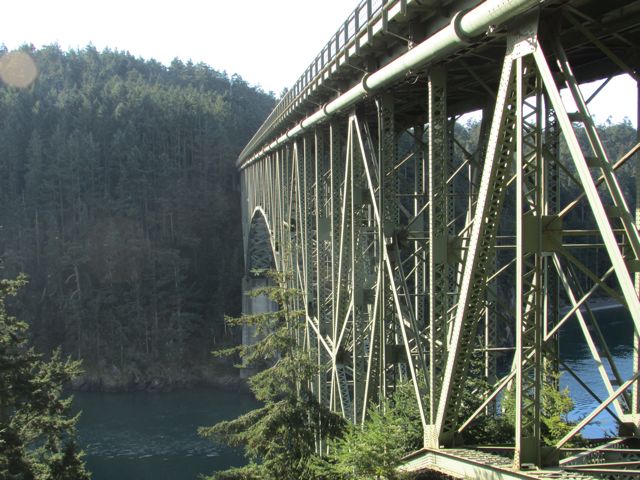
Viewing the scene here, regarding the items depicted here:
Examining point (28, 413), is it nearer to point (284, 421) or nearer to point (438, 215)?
point (284, 421)

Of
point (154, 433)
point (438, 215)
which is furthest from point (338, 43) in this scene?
point (154, 433)

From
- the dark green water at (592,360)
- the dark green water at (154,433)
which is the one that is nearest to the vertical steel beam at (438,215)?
the dark green water at (592,360)

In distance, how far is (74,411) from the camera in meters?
48.1

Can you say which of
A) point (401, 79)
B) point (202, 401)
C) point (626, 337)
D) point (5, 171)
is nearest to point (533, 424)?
point (401, 79)

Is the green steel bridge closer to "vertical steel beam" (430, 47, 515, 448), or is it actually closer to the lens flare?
"vertical steel beam" (430, 47, 515, 448)

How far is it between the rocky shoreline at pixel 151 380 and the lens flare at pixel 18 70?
56.0m

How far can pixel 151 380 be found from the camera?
56.4 metres

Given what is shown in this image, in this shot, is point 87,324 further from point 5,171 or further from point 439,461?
point 439,461

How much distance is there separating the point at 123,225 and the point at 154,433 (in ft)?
96.9

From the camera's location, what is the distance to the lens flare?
337ft

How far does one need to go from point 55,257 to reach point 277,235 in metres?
42.9

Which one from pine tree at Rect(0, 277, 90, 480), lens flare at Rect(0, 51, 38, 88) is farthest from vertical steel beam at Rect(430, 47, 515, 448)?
lens flare at Rect(0, 51, 38, 88)

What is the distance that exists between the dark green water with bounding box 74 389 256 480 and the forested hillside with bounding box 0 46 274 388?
4838 mm

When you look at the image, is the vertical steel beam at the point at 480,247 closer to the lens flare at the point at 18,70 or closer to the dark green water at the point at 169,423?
the dark green water at the point at 169,423
